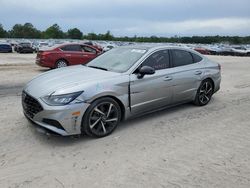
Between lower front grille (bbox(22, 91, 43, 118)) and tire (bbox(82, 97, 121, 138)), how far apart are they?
740 mm

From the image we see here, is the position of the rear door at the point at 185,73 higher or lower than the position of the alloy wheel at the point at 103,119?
higher

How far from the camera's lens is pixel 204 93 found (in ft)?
21.6

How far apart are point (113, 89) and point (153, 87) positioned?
0.94 metres

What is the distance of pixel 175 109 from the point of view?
630cm

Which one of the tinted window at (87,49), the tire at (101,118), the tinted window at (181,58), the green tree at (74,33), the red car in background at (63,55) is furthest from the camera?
the green tree at (74,33)

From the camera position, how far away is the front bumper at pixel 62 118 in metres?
4.13

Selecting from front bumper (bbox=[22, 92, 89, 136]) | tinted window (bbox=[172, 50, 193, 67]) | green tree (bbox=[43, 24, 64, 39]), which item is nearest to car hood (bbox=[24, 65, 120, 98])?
front bumper (bbox=[22, 92, 89, 136])

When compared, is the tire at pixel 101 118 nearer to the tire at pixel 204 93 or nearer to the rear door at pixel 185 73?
the rear door at pixel 185 73

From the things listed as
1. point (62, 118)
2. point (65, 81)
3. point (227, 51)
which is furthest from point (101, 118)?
point (227, 51)

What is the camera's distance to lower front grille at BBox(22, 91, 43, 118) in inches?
169

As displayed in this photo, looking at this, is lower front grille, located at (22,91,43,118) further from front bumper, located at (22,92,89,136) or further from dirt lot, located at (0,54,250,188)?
dirt lot, located at (0,54,250,188)

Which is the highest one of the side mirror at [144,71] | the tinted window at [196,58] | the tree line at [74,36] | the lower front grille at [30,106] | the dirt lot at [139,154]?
the tree line at [74,36]

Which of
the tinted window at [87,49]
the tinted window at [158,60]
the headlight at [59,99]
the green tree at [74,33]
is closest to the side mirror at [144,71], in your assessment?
the tinted window at [158,60]

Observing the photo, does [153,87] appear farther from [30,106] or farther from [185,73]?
[30,106]
